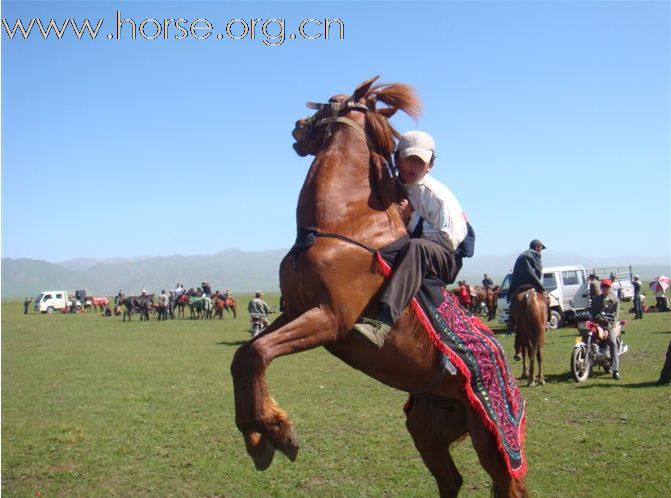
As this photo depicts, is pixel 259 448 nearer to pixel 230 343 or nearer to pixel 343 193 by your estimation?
pixel 343 193

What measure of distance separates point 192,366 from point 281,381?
3601 mm

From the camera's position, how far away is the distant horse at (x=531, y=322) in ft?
39.5

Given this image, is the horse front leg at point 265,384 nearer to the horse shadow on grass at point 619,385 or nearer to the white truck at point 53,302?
the horse shadow on grass at point 619,385

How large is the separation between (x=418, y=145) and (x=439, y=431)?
1.75m

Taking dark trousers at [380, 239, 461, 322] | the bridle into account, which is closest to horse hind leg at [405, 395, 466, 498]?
dark trousers at [380, 239, 461, 322]

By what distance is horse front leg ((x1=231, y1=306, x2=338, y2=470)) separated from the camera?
110 inches

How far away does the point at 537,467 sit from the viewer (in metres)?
6.73

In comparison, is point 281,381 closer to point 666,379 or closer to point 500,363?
point 666,379

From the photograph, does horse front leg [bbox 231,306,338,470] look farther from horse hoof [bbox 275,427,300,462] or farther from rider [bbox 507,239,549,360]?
rider [bbox 507,239,549,360]

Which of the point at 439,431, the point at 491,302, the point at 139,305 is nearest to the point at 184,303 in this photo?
the point at 139,305

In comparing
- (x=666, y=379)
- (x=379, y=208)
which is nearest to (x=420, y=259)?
(x=379, y=208)

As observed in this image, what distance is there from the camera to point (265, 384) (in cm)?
283

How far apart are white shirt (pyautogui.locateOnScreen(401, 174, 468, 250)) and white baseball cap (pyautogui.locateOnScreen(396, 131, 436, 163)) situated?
16 cm

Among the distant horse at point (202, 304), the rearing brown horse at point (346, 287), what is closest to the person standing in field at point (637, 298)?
the distant horse at point (202, 304)
